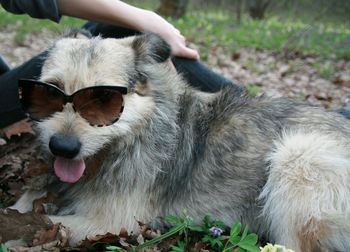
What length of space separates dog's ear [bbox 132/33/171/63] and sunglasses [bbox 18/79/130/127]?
365 mm

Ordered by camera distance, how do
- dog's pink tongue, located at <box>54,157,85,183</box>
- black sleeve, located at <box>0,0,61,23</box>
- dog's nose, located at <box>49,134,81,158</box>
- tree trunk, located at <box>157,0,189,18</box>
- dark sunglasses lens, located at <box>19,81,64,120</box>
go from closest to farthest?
dog's nose, located at <box>49,134,81,158</box>
dark sunglasses lens, located at <box>19,81,64,120</box>
dog's pink tongue, located at <box>54,157,85,183</box>
black sleeve, located at <box>0,0,61,23</box>
tree trunk, located at <box>157,0,189,18</box>

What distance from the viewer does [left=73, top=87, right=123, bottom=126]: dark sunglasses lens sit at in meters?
2.71

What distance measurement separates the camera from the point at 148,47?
309cm

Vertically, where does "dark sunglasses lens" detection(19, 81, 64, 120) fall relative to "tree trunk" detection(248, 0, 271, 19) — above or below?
below

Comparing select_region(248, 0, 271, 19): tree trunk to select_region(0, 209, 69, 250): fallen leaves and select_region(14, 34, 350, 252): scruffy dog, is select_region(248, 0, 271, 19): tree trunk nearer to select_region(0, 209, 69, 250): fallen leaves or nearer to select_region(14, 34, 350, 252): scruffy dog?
select_region(14, 34, 350, 252): scruffy dog

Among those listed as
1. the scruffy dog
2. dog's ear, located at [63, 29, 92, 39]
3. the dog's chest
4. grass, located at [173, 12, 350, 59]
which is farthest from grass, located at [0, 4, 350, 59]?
the dog's chest

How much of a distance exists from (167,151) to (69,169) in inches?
24.5

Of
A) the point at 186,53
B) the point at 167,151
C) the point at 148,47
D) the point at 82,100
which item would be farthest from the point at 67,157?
the point at 186,53

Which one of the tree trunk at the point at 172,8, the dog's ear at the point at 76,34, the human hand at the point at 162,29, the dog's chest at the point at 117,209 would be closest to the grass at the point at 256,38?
the tree trunk at the point at 172,8

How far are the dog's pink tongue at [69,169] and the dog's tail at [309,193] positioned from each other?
111 centimetres

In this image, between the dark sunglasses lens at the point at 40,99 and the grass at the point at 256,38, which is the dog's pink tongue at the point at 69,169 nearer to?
the dark sunglasses lens at the point at 40,99

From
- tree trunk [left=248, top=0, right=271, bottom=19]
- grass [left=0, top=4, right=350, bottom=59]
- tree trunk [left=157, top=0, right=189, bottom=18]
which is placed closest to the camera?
grass [left=0, top=4, right=350, bottom=59]

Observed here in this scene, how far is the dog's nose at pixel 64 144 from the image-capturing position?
2.66 m

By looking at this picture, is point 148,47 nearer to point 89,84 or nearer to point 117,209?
point 89,84
